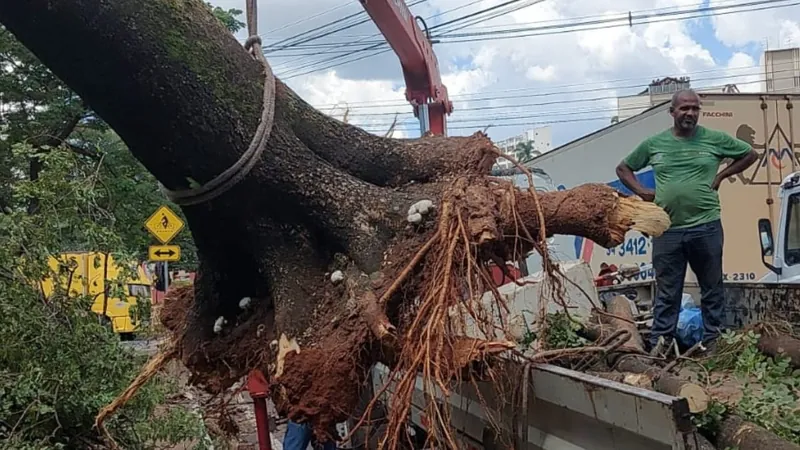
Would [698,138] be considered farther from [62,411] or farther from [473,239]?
[62,411]

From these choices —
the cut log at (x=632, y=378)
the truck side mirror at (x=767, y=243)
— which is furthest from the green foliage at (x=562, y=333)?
the truck side mirror at (x=767, y=243)

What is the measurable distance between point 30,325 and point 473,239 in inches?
132

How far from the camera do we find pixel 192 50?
314 centimetres

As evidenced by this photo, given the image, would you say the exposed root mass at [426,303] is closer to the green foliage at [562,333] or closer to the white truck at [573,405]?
the white truck at [573,405]

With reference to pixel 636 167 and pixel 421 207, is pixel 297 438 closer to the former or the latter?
pixel 421 207

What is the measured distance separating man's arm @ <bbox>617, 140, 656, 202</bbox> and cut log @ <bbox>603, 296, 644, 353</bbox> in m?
0.69

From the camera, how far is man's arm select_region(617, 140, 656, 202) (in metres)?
5.40

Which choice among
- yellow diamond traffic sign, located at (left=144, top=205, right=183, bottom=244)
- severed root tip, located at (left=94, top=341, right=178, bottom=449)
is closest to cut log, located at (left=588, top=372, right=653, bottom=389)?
severed root tip, located at (left=94, top=341, right=178, bottom=449)

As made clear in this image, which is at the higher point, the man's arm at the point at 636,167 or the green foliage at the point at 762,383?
the man's arm at the point at 636,167

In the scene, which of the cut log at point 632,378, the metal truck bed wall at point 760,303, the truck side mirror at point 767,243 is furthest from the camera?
the truck side mirror at point 767,243

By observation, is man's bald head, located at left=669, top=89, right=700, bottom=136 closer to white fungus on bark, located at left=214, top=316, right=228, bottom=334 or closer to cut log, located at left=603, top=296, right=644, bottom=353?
cut log, located at left=603, top=296, right=644, bottom=353

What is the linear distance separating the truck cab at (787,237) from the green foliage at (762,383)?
238cm

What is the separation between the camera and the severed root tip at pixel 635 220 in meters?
3.56

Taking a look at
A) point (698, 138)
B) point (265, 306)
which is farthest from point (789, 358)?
point (265, 306)
